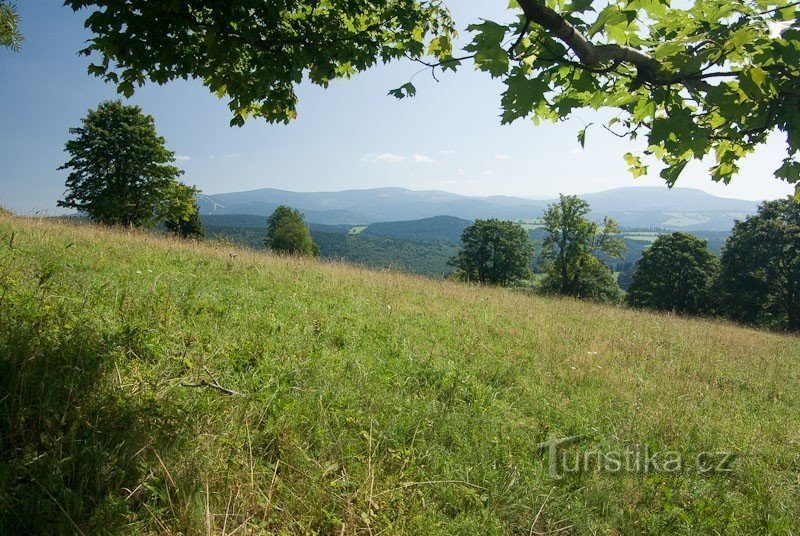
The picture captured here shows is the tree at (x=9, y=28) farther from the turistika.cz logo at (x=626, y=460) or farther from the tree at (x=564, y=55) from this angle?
the turistika.cz logo at (x=626, y=460)

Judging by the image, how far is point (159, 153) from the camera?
39156mm

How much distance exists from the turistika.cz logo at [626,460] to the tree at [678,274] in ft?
146

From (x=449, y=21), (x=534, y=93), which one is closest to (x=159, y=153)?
(x=449, y=21)

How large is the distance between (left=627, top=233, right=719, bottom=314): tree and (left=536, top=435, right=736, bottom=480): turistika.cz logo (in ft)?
146

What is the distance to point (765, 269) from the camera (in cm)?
3331

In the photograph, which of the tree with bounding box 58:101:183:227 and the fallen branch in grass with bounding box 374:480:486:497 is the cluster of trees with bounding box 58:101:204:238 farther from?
the fallen branch in grass with bounding box 374:480:486:497

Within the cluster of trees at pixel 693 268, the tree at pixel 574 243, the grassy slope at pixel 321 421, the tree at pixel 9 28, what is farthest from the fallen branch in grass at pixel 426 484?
the tree at pixel 574 243

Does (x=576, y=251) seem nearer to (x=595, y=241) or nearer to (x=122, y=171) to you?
(x=595, y=241)

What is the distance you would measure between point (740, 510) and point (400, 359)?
11.7 feet

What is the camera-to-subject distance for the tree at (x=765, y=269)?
32469mm

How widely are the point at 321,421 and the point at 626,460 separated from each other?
2.99 m

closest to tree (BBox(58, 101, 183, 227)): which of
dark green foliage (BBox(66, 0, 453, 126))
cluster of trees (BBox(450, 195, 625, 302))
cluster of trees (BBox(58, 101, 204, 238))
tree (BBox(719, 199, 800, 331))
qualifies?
cluster of trees (BBox(58, 101, 204, 238))

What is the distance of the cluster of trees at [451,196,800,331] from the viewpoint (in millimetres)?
32969

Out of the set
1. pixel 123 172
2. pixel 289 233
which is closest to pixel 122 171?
pixel 123 172
